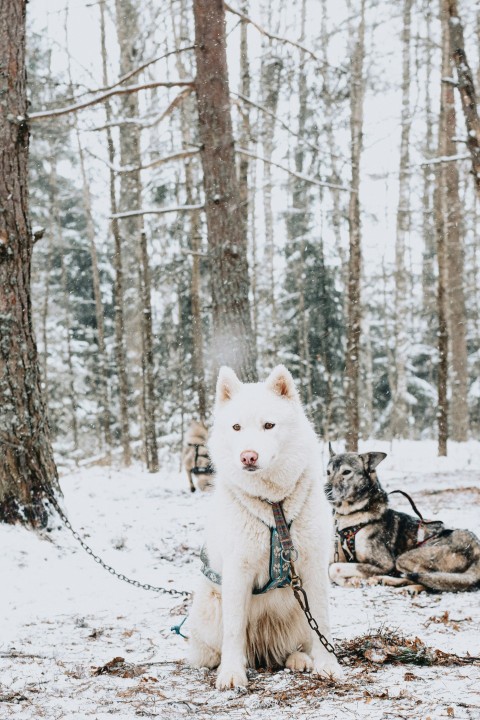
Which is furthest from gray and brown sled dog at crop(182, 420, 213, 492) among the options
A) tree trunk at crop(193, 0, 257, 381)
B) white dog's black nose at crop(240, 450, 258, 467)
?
white dog's black nose at crop(240, 450, 258, 467)

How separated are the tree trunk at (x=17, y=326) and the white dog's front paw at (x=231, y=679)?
12.4ft

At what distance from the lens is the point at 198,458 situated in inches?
482

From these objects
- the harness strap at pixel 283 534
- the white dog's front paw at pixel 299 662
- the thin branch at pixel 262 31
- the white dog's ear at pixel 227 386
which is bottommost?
the white dog's front paw at pixel 299 662

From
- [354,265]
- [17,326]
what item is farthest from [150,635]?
[354,265]

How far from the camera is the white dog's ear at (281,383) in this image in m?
3.74

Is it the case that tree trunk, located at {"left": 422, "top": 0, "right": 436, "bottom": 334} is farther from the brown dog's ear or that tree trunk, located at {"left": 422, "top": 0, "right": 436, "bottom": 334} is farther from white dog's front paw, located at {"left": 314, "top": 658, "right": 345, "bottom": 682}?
white dog's front paw, located at {"left": 314, "top": 658, "right": 345, "bottom": 682}

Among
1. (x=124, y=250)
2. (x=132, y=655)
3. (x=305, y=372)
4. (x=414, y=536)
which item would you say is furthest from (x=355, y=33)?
(x=132, y=655)

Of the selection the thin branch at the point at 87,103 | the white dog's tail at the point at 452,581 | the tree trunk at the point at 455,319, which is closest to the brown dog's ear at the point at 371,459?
the white dog's tail at the point at 452,581

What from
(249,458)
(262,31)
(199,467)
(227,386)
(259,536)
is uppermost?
(262,31)

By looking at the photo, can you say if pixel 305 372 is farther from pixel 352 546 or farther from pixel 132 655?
pixel 132 655

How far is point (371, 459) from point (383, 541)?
2.61 ft

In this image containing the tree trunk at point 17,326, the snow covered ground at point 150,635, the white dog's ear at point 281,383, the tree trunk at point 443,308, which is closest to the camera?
the snow covered ground at point 150,635

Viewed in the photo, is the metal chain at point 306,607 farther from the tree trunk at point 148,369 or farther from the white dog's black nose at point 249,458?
the tree trunk at point 148,369

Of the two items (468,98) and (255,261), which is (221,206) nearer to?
(468,98)
